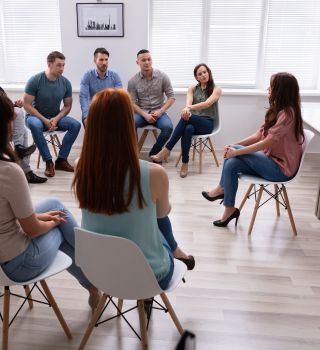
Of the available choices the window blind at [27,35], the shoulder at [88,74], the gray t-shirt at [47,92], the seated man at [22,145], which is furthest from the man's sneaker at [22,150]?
the window blind at [27,35]

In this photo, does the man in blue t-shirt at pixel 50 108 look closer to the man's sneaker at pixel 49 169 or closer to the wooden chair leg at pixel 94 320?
the man's sneaker at pixel 49 169

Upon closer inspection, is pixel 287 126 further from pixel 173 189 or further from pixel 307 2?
pixel 307 2

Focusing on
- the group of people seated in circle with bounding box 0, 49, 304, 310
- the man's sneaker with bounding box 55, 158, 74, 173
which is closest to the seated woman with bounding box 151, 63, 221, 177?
the man's sneaker with bounding box 55, 158, 74, 173

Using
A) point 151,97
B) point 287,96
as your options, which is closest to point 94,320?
point 287,96

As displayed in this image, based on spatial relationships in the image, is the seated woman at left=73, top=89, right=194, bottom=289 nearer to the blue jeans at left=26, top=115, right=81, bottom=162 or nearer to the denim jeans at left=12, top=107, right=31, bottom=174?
the denim jeans at left=12, top=107, right=31, bottom=174

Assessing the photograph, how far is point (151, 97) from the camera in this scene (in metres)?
4.84

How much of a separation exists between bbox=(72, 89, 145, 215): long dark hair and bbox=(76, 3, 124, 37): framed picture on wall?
3.69 meters

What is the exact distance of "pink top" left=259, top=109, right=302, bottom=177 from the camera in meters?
2.85

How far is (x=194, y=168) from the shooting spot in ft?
15.4

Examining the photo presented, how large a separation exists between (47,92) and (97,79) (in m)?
0.64

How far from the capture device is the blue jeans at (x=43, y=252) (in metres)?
1.73

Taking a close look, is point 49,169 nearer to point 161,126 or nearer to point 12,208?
point 161,126

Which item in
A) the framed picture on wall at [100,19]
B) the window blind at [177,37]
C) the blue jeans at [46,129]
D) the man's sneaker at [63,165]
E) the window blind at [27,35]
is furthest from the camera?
the window blind at [27,35]

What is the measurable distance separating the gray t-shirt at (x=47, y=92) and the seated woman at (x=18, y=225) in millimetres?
2790
